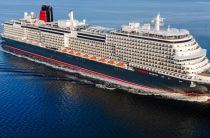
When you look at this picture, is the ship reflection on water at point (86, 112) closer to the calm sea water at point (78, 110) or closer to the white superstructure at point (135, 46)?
the calm sea water at point (78, 110)

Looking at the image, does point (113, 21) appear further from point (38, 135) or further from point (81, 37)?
point (38, 135)

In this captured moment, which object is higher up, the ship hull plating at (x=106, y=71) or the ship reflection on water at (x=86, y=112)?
the ship hull plating at (x=106, y=71)

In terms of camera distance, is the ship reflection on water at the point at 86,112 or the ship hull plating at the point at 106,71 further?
the ship hull plating at the point at 106,71

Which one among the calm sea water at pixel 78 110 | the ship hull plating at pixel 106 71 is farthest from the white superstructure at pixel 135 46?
the calm sea water at pixel 78 110

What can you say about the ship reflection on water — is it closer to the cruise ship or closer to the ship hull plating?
the ship hull plating

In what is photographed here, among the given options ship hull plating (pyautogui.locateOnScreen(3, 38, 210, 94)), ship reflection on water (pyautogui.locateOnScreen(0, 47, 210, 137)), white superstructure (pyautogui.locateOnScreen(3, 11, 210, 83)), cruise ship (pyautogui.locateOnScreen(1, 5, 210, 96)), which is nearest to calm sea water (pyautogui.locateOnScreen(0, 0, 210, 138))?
ship reflection on water (pyautogui.locateOnScreen(0, 47, 210, 137))

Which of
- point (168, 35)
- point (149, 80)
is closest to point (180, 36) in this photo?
point (168, 35)
